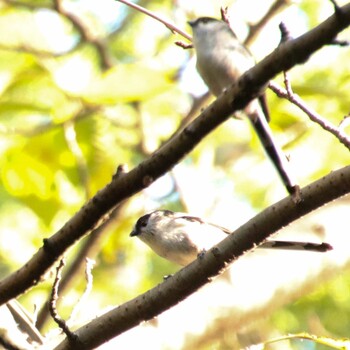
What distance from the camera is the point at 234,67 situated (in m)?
1.96

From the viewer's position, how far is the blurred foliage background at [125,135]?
359 centimetres

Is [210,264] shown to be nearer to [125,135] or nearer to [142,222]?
[142,222]

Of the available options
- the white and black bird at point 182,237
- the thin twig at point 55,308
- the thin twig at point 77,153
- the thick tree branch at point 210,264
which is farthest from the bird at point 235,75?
the thin twig at point 77,153

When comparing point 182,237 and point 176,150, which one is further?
point 182,237

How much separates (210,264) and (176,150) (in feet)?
1.29

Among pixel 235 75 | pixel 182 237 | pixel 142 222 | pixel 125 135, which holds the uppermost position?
pixel 125 135

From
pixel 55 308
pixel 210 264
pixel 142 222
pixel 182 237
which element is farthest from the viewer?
pixel 142 222

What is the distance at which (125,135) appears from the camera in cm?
483

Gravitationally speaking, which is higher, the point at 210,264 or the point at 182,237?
the point at 182,237

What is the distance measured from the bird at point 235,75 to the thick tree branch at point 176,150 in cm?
10

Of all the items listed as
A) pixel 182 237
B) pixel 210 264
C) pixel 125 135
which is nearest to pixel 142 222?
pixel 182 237

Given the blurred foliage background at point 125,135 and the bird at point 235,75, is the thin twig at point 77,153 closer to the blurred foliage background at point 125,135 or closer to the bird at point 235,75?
the blurred foliage background at point 125,135

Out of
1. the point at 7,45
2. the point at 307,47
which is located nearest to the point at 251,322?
the point at 7,45

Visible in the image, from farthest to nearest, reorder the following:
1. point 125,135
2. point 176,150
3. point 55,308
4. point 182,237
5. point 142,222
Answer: point 125,135 < point 142,222 < point 182,237 < point 55,308 < point 176,150
